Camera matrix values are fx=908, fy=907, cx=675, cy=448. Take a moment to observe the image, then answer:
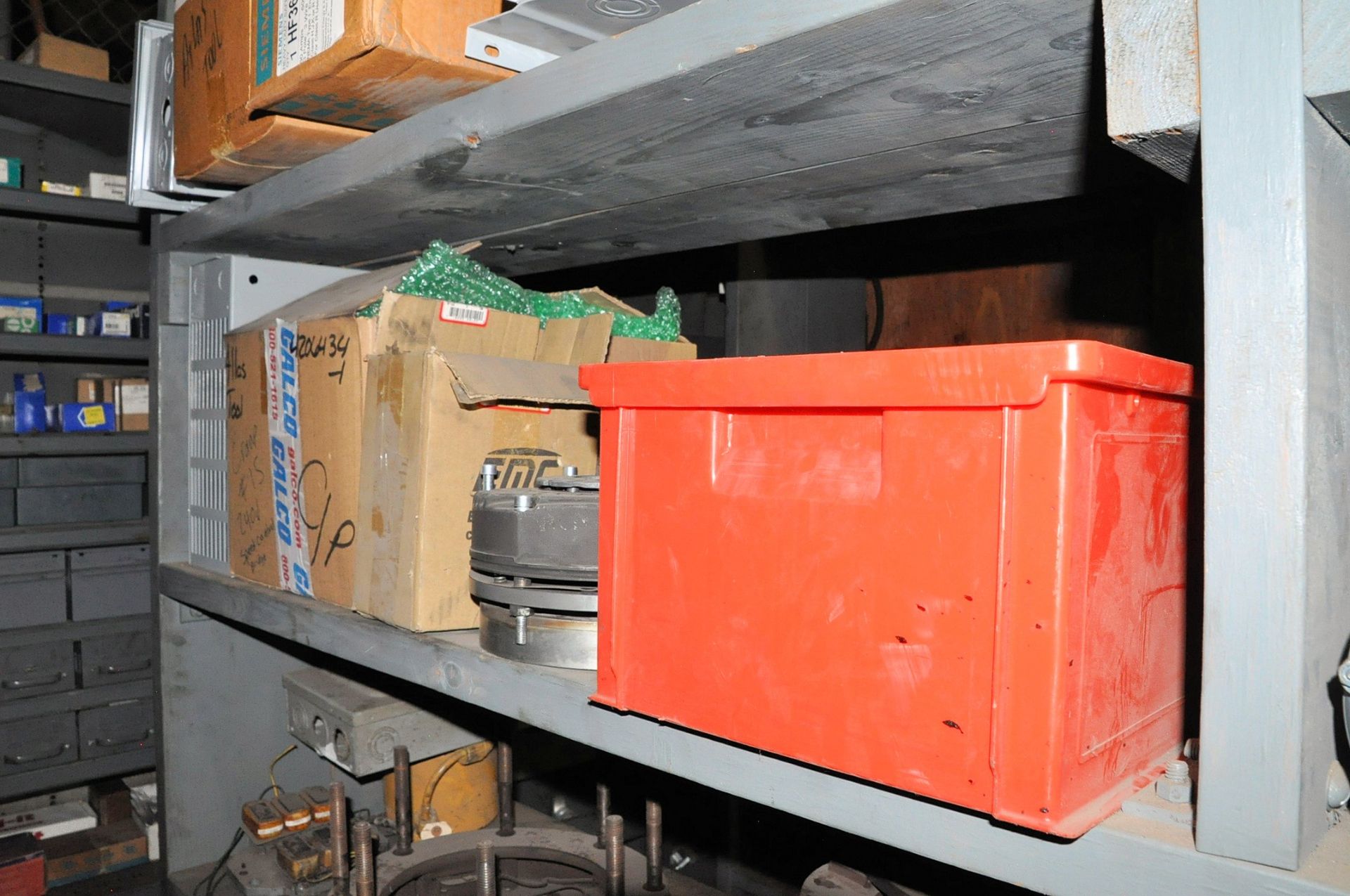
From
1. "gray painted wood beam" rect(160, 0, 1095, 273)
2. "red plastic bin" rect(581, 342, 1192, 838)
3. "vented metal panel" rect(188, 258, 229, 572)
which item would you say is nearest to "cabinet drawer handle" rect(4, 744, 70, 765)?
"vented metal panel" rect(188, 258, 229, 572)

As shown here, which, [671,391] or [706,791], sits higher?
[671,391]

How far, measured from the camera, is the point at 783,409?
2.03 feet

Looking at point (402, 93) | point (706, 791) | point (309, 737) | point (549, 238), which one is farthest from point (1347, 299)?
point (706, 791)

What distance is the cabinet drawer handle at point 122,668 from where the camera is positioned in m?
2.47

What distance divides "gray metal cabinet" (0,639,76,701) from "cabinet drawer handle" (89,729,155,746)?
0.16 metres

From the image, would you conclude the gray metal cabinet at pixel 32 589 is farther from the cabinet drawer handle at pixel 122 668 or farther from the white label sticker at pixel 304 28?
the white label sticker at pixel 304 28

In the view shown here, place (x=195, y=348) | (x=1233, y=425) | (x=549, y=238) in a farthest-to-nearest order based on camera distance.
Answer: (x=195, y=348), (x=549, y=238), (x=1233, y=425)

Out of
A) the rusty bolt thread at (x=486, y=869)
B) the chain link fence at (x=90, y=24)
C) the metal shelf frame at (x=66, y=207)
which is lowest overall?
the rusty bolt thread at (x=486, y=869)

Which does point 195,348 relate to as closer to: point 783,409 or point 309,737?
point 309,737

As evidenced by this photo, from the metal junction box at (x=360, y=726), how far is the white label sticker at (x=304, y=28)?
0.92 metres

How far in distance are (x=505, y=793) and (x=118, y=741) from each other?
168 centimetres

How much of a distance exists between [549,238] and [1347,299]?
969 millimetres

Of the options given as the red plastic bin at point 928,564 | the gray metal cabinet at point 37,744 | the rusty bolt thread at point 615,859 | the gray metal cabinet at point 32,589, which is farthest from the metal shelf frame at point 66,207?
the red plastic bin at point 928,564

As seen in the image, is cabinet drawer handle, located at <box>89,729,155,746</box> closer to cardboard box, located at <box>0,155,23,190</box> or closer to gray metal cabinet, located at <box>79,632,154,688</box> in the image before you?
gray metal cabinet, located at <box>79,632,154,688</box>
